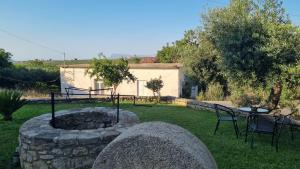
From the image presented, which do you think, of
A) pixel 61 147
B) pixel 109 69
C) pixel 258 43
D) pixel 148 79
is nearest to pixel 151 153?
pixel 61 147

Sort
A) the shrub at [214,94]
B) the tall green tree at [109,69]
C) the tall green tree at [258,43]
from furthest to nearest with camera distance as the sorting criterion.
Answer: the shrub at [214,94] → the tall green tree at [109,69] → the tall green tree at [258,43]

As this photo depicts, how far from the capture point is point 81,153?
4965 mm

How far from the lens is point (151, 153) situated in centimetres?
305

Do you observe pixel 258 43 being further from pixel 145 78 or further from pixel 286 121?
pixel 145 78

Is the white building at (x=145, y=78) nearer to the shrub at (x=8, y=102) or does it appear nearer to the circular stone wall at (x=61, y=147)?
the shrub at (x=8, y=102)

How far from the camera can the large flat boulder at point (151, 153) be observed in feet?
9.71

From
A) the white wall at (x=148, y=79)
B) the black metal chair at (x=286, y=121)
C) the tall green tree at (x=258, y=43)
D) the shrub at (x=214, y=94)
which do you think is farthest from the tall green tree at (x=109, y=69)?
the black metal chair at (x=286, y=121)

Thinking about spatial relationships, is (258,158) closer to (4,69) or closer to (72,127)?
(72,127)

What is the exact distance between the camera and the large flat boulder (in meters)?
2.96

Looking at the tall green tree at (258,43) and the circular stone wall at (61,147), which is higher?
the tall green tree at (258,43)

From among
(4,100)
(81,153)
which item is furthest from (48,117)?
(4,100)

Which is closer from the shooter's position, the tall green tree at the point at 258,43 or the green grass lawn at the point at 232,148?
the green grass lawn at the point at 232,148

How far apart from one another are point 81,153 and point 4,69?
22.1 metres

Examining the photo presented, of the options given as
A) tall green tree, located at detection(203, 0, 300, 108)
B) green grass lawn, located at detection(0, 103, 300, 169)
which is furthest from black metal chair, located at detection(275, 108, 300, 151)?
tall green tree, located at detection(203, 0, 300, 108)
